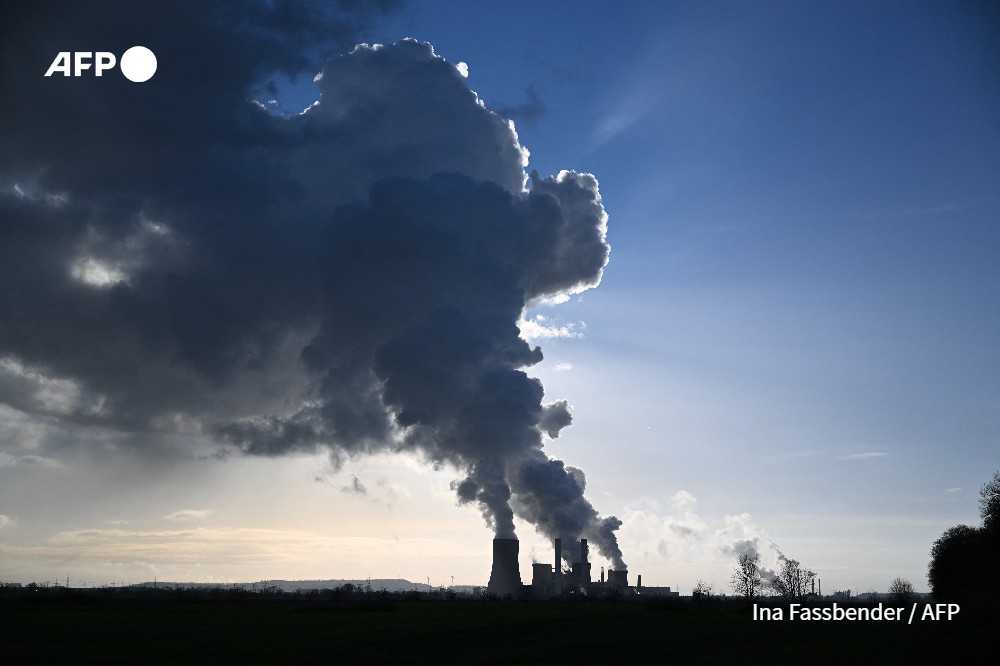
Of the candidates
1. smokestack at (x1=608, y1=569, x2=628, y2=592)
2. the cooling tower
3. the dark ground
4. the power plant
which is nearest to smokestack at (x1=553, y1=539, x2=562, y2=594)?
the power plant

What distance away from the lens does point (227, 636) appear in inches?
→ 2825

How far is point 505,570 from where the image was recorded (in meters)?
148

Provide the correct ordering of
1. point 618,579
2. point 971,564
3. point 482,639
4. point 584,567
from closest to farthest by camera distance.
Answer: point 482,639 → point 971,564 → point 584,567 → point 618,579

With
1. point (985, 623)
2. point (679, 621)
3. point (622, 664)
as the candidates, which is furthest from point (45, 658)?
point (985, 623)

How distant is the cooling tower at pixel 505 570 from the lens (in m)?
146

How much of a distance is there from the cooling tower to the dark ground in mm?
51582

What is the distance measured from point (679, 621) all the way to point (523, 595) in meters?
71.1

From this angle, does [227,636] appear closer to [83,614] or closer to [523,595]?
[83,614]

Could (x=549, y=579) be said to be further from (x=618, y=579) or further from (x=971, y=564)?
(x=971, y=564)

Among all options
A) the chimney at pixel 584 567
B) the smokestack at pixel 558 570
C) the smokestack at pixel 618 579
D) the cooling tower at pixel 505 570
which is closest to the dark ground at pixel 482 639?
the cooling tower at pixel 505 570

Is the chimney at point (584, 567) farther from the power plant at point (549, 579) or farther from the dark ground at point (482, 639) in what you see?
the dark ground at point (482, 639)

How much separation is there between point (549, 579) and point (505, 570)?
13.8 metres

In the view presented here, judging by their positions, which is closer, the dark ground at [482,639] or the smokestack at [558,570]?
the dark ground at [482,639]

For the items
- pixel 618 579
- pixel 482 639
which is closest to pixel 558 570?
pixel 618 579
